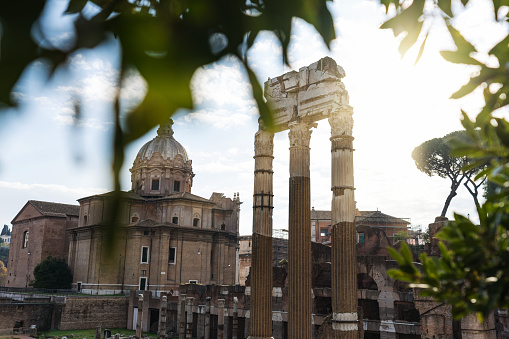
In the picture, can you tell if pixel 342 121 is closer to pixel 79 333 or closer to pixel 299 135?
pixel 299 135

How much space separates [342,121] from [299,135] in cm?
→ 112

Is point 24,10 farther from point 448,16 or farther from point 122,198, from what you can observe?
point 448,16

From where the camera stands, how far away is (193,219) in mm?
29703

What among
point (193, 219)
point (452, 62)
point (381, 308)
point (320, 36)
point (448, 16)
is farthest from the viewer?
point (193, 219)

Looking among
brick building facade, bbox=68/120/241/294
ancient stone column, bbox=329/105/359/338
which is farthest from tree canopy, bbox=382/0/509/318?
brick building facade, bbox=68/120/241/294

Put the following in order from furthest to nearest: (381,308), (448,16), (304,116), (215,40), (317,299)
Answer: (317,299)
(381,308)
(304,116)
(448,16)
(215,40)

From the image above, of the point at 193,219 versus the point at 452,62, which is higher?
the point at 193,219

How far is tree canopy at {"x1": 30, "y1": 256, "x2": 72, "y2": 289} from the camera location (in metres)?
28.8

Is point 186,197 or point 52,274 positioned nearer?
point 52,274

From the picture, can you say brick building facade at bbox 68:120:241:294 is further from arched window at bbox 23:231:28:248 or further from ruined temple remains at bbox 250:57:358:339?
ruined temple remains at bbox 250:57:358:339

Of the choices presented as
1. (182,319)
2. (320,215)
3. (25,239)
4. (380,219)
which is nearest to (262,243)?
(182,319)

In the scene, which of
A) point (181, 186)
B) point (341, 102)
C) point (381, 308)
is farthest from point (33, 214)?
point (341, 102)

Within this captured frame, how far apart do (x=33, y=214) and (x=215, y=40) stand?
119 ft

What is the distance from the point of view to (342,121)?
374 inches
